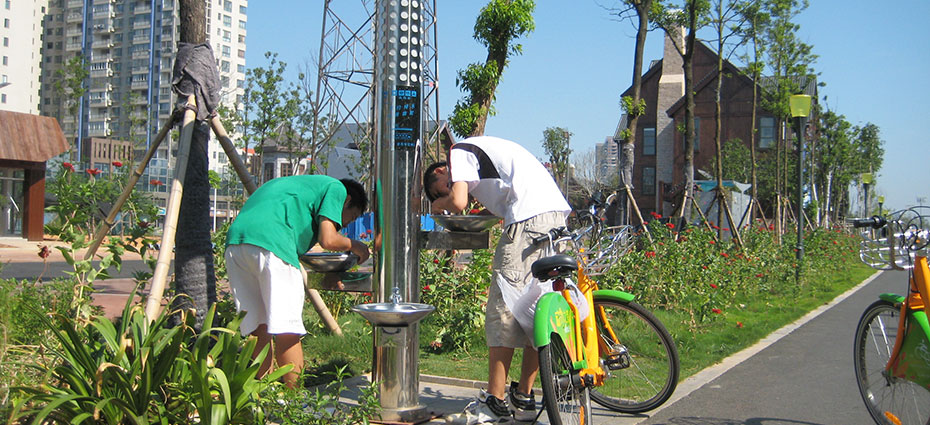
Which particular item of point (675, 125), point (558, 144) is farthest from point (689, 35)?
point (558, 144)

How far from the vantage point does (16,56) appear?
81.6 meters

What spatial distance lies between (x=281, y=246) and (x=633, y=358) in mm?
2258

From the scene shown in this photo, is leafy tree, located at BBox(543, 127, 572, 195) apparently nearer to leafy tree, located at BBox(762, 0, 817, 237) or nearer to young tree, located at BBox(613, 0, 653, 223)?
leafy tree, located at BBox(762, 0, 817, 237)

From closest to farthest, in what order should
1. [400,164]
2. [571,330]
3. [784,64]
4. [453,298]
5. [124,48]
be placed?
[571,330] < [400,164] < [453,298] < [784,64] < [124,48]

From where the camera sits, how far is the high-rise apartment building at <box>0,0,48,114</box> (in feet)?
264

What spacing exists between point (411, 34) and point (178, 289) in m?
2.30

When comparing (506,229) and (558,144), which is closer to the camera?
(506,229)

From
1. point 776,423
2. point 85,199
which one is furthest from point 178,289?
point 776,423

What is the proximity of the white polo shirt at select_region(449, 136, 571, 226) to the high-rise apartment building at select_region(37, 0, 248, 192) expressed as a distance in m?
98.3

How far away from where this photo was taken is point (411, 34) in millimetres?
4566

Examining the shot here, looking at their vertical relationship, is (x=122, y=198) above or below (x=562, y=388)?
above

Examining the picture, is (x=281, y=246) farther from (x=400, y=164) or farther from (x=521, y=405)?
(x=521, y=405)

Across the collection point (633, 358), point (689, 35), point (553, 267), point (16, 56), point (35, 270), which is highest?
point (16, 56)

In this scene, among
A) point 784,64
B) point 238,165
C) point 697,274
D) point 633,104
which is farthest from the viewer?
point 784,64
